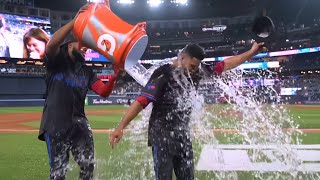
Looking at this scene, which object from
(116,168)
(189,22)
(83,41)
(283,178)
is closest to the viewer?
(83,41)

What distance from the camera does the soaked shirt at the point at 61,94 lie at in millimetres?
3584

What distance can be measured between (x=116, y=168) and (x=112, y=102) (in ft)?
111

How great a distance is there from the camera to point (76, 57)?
12.1 ft

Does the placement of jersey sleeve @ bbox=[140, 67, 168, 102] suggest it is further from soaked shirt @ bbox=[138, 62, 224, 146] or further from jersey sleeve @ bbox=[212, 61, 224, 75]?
jersey sleeve @ bbox=[212, 61, 224, 75]

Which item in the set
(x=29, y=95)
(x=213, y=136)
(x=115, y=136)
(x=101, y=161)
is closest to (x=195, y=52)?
(x=115, y=136)

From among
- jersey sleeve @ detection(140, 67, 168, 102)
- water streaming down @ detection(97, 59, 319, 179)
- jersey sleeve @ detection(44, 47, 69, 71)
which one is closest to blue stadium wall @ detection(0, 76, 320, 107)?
water streaming down @ detection(97, 59, 319, 179)

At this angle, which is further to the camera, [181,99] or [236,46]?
[236,46]

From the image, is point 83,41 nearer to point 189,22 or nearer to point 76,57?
point 76,57

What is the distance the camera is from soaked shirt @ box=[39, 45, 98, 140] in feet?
11.8

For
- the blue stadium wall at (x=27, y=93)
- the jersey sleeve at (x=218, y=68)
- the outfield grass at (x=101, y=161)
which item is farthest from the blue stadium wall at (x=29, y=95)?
the jersey sleeve at (x=218, y=68)

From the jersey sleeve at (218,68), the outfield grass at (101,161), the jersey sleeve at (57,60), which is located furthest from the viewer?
the outfield grass at (101,161)

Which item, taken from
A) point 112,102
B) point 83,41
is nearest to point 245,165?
point 83,41

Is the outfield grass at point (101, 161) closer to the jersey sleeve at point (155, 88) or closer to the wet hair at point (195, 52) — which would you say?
the jersey sleeve at point (155, 88)

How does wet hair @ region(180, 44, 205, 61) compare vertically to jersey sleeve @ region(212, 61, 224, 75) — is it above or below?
above
